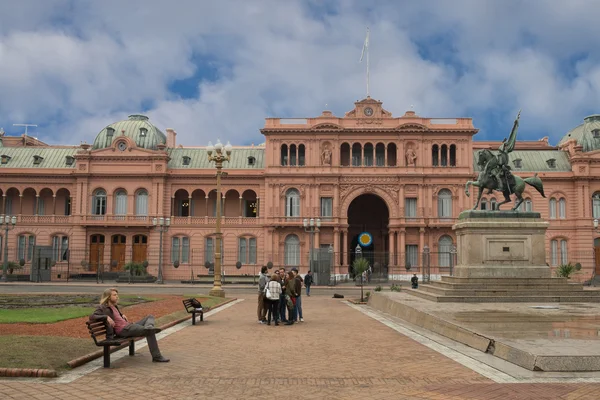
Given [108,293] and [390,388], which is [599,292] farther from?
[108,293]

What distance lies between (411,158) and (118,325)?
154 feet

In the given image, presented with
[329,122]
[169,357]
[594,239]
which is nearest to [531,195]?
[594,239]

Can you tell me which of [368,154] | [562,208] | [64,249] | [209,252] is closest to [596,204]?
[562,208]

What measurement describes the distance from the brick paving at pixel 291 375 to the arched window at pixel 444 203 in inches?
1655

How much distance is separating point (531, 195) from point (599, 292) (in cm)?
3933

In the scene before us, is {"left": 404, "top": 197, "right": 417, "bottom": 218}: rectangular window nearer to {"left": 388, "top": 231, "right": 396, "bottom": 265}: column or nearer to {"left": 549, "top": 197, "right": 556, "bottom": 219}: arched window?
{"left": 388, "top": 231, "right": 396, "bottom": 265}: column

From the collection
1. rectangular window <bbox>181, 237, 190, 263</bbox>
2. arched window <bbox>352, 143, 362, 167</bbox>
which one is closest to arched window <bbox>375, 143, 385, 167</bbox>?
arched window <bbox>352, 143, 362, 167</bbox>

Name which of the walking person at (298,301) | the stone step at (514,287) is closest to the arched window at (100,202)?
the walking person at (298,301)

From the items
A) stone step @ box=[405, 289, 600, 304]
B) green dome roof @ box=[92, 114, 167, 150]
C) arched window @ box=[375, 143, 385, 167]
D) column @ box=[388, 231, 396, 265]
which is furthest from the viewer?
green dome roof @ box=[92, 114, 167, 150]

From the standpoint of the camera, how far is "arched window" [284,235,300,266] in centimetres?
5484

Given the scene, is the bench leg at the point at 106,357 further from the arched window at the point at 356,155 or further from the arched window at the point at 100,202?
the arched window at the point at 100,202

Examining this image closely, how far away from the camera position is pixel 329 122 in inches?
2175

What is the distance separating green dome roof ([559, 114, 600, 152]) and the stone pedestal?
42892mm

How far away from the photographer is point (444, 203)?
55.0m
